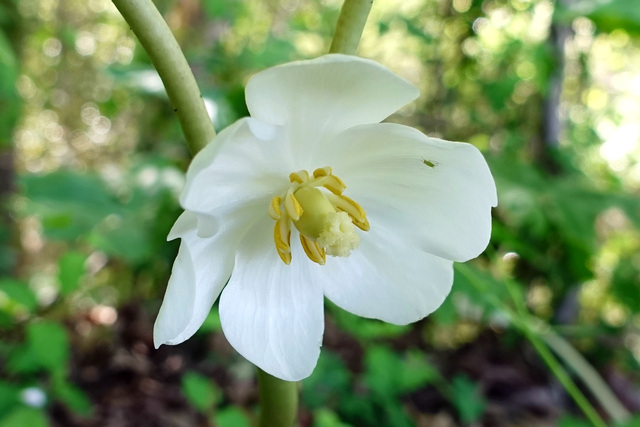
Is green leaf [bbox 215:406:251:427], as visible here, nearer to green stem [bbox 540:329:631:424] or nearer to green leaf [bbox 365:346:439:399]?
green leaf [bbox 365:346:439:399]

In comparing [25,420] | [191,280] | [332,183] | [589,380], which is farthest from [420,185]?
[589,380]

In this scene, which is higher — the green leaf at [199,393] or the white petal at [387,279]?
the white petal at [387,279]

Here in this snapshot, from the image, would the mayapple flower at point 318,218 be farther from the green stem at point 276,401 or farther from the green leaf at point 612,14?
the green leaf at point 612,14

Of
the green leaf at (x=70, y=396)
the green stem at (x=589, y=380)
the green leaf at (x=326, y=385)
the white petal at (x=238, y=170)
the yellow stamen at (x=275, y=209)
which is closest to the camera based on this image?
the white petal at (x=238, y=170)

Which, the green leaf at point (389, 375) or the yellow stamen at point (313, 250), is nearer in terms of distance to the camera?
the yellow stamen at point (313, 250)

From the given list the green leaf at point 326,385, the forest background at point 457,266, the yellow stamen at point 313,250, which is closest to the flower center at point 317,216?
the yellow stamen at point 313,250
